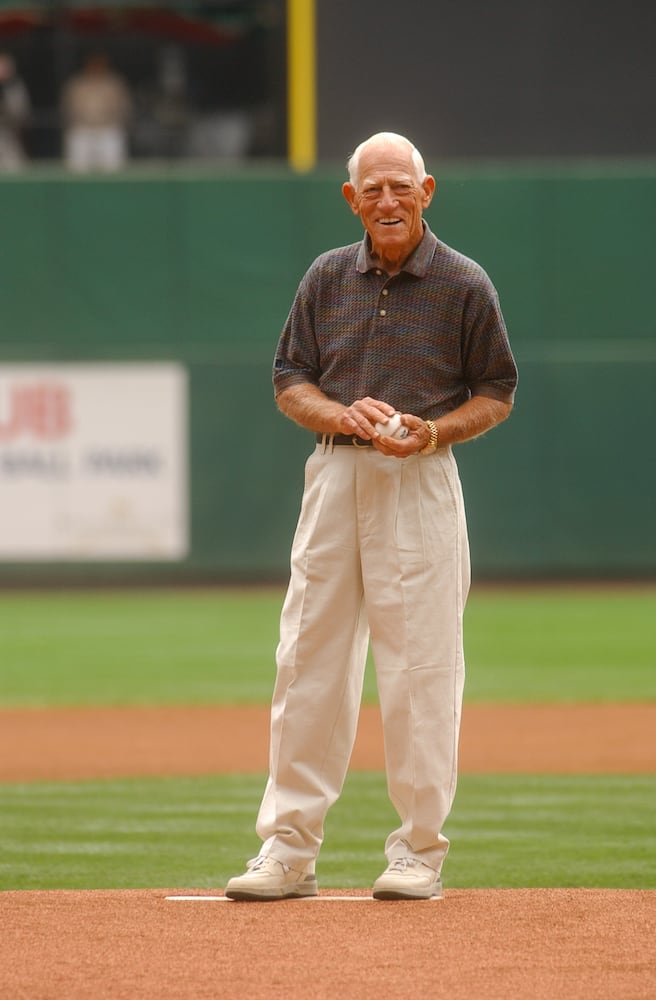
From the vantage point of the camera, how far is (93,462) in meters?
15.8

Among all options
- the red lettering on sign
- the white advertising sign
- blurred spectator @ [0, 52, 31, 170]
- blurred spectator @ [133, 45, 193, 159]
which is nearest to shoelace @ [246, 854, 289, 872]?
the white advertising sign

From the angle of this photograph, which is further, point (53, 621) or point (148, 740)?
point (53, 621)

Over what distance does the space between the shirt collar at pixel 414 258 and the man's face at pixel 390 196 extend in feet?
0.11

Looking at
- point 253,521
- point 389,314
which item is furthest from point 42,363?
point 389,314

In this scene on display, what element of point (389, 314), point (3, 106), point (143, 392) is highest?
point (3, 106)

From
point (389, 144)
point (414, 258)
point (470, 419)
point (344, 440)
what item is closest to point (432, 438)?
point (470, 419)

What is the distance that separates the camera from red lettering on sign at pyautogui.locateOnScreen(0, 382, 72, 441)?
Result: 15641 millimetres

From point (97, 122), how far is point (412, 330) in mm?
14212

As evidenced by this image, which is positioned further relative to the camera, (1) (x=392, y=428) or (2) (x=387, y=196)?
(2) (x=387, y=196)

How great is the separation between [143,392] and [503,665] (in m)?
5.93

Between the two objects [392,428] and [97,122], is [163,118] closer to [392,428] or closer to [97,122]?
[97,122]

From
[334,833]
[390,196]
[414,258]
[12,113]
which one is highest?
[12,113]

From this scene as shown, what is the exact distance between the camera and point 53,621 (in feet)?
45.1

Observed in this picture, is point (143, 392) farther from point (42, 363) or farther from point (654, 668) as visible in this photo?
point (654, 668)
